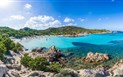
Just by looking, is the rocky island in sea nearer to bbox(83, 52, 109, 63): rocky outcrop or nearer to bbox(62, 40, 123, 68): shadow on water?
bbox(83, 52, 109, 63): rocky outcrop

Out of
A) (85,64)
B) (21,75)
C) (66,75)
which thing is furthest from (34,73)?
(85,64)

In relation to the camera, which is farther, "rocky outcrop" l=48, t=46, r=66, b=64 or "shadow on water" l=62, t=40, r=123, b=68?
"rocky outcrop" l=48, t=46, r=66, b=64

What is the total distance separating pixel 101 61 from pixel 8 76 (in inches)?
1702

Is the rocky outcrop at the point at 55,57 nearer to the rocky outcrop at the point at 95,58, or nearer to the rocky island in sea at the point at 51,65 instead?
the rocky island in sea at the point at 51,65

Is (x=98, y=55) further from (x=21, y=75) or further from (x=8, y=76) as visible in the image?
(x=8, y=76)

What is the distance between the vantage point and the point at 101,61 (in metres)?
67.0

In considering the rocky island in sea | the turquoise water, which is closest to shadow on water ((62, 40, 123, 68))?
the turquoise water

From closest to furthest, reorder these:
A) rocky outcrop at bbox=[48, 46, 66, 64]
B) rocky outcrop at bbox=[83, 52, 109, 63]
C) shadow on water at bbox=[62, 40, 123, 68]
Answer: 1. rocky outcrop at bbox=[83, 52, 109, 63]
2. shadow on water at bbox=[62, 40, 123, 68]
3. rocky outcrop at bbox=[48, 46, 66, 64]

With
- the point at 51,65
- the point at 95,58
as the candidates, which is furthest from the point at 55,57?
the point at 51,65

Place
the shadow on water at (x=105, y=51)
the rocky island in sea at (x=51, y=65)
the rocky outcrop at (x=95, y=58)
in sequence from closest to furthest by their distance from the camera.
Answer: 1. the rocky island in sea at (x=51, y=65)
2. the rocky outcrop at (x=95, y=58)
3. the shadow on water at (x=105, y=51)

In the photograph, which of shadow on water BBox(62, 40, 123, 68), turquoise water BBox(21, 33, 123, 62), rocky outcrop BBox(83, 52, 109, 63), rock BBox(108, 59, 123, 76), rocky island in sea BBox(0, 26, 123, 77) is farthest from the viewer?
turquoise water BBox(21, 33, 123, 62)

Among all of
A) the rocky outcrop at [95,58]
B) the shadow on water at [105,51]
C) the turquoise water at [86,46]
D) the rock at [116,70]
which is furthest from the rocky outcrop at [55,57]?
the rock at [116,70]

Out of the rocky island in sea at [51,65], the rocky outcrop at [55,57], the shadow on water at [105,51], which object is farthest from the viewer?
the rocky outcrop at [55,57]

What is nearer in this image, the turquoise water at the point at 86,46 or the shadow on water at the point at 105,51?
the shadow on water at the point at 105,51
